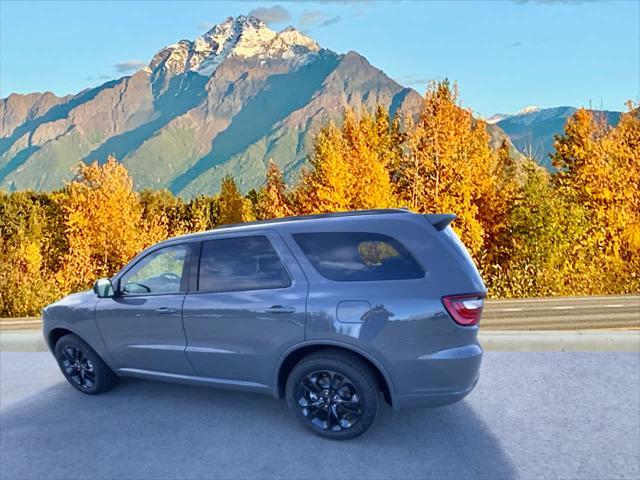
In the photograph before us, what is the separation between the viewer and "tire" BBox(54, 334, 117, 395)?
496 cm

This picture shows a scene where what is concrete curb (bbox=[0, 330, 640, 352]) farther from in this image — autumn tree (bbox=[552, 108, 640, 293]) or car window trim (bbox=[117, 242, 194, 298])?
autumn tree (bbox=[552, 108, 640, 293])

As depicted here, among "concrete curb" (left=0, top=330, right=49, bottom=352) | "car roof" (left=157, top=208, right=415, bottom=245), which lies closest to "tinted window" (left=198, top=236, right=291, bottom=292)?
"car roof" (left=157, top=208, right=415, bottom=245)

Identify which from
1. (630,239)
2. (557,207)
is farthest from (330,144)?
(630,239)

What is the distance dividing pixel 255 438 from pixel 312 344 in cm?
86

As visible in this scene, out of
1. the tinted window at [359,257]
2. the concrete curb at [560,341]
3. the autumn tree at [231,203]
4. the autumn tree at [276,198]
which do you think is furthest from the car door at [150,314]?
the autumn tree at [231,203]

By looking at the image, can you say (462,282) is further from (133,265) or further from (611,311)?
(611,311)

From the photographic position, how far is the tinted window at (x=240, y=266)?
4.12m

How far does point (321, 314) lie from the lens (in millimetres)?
3820

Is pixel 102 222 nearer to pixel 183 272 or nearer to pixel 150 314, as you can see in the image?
pixel 150 314

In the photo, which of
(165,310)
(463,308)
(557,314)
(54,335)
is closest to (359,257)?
(463,308)

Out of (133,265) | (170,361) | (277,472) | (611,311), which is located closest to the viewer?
(277,472)

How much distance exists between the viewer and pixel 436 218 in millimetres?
3932

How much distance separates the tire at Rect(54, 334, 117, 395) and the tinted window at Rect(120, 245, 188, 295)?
0.80 metres

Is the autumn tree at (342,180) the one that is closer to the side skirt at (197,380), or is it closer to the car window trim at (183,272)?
the car window trim at (183,272)
